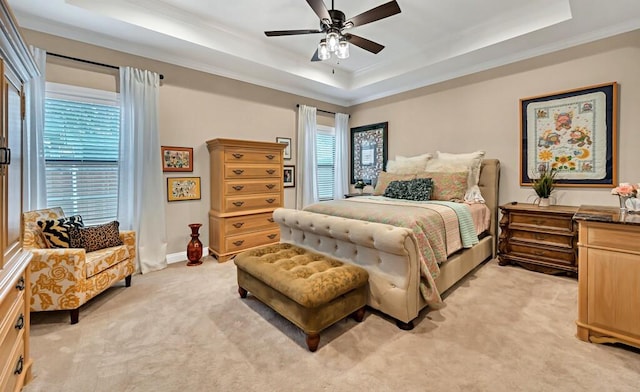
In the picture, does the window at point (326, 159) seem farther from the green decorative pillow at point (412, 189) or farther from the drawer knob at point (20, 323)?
the drawer knob at point (20, 323)

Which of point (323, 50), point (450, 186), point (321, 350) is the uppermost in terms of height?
point (323, 50)

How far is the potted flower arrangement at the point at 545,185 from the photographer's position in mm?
3412

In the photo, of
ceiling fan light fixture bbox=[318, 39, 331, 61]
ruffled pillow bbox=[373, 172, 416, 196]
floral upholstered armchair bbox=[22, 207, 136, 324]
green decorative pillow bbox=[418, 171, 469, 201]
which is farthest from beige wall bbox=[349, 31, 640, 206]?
floral upholstered armchair bbox=[22, 207, 136, 324]

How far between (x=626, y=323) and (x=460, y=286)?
125cm

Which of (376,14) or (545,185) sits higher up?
(376,14)

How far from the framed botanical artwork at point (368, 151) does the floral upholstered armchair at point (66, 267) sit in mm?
4328

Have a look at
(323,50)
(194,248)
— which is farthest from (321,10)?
(194,248)

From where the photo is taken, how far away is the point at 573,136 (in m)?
3.40

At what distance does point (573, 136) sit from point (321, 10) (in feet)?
10.9

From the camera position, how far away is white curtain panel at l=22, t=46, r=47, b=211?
2.77 m

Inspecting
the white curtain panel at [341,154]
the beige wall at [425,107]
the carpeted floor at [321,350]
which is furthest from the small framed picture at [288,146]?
the carpeted floor at [321,350]

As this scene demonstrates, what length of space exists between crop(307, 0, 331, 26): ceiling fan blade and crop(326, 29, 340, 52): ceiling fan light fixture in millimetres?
84

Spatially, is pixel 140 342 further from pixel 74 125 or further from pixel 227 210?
pixel 74 125

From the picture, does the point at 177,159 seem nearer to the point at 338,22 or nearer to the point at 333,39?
the point at 333,39
